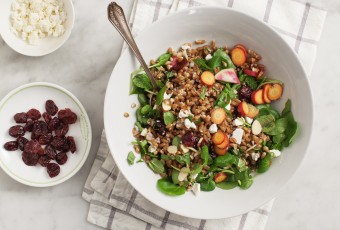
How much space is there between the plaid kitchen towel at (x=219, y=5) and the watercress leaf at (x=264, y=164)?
0.24m

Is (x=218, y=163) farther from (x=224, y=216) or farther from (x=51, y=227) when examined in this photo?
(x=51, y=227)

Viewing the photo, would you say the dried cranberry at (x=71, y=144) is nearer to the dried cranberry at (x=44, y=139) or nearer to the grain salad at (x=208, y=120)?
the dried cranberry at (x=44, y=139)

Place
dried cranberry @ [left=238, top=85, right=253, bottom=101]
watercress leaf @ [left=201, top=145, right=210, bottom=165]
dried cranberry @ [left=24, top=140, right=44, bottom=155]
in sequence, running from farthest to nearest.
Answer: dried cranberry @ [left=24, top=140, right=44, bottom=155] → dried cranberry @ [left=238, top=85, right=253, bottom=101] → watercress leaf @ [left=201, top=145, right=210, bottom=165]

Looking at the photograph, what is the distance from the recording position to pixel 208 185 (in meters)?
1.84

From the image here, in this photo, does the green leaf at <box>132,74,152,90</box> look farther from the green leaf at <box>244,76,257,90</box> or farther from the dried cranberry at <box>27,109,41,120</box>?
the dried cranberry at <box>27,109,41,120</box>

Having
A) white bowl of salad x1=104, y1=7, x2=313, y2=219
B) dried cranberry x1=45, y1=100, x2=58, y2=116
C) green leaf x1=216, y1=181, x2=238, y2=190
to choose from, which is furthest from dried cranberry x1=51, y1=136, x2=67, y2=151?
green leaf x1=216, y1=181, x2=238, y2=190

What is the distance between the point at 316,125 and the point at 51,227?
1.20 metres

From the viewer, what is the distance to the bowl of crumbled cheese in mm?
→ 2025

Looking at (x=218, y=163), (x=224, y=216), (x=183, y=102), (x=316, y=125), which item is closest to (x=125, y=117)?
(x=183, y=102)

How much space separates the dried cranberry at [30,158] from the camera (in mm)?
2023

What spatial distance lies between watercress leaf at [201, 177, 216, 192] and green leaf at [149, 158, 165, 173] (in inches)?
6.4

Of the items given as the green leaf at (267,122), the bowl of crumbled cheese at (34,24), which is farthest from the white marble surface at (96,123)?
the green leaf at (267,122)

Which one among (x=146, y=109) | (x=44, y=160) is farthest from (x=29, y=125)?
(x=146, y=109)

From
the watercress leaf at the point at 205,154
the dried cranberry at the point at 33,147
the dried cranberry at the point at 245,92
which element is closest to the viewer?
the watercress leaf at the point at 205,154
